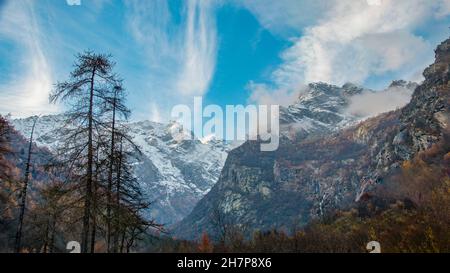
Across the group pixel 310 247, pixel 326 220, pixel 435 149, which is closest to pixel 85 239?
pixel 310 247

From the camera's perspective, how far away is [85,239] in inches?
745

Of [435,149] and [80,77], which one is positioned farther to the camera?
[435,149]

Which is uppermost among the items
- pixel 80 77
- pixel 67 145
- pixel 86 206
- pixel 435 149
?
pixel 435 149

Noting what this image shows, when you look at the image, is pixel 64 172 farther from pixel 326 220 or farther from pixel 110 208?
pixel 326 220

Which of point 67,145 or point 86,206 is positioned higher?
point 67,145

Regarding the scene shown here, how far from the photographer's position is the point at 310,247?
297 ft

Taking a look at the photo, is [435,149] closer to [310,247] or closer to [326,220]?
[326,220]
